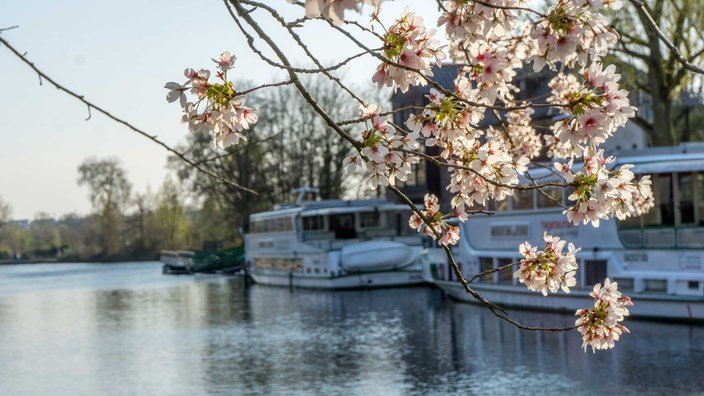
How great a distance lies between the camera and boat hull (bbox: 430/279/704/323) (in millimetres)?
24625

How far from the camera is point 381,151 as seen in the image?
4.93 metres

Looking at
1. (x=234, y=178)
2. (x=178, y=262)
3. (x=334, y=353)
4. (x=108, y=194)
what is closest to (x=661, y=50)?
(x=334, y=353)

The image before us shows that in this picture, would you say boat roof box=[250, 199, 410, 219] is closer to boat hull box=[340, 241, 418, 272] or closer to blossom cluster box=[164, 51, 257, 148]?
boat hull box=[340, 241, 418, 272]

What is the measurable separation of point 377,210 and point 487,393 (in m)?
29.5

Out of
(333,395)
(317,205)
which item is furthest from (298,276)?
(333,395)

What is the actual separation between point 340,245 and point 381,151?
41615mm

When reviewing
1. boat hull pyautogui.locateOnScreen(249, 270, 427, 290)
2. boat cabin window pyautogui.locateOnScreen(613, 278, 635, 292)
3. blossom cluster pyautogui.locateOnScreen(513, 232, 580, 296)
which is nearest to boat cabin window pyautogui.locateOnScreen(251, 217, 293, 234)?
boat hull pyautogui.locateOnScreen(249, 270, 427, 290)

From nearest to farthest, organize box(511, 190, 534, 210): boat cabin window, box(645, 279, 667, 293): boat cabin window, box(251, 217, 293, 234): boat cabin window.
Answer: box(645, 279, 667, 293): boat cabin window
box(511, 190, 534, 210): boat cabin window
box(251, 217, 293, 234): boat cabin window

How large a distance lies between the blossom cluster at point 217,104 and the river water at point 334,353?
13.6 metres

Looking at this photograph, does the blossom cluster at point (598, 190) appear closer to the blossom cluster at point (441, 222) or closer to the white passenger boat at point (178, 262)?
the blossom cluster at point (441, 222)

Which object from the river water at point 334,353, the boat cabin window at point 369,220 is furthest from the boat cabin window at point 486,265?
the boat cabin window at point 369,220

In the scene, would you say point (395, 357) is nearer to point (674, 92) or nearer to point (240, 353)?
point (240, 353)

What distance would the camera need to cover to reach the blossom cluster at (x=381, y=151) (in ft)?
16.2

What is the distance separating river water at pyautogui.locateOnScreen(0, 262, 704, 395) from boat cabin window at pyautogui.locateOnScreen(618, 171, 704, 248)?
222 centimetres
